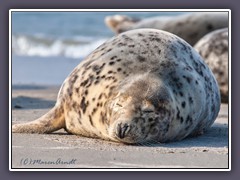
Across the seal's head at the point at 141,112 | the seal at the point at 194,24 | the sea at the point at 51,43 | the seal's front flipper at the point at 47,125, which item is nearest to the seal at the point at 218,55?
the sea at the point at 51,43

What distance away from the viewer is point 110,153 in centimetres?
523

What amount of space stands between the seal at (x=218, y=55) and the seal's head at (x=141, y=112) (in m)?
3.77

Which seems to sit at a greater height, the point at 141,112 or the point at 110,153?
the point at 141,112

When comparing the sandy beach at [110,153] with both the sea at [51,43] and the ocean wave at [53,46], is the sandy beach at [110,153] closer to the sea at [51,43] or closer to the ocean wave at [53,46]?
the sea at [51,43]

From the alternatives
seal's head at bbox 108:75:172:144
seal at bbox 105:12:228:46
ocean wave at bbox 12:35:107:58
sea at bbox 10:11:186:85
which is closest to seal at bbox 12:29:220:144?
seal's head at bbox 108:75:172:144

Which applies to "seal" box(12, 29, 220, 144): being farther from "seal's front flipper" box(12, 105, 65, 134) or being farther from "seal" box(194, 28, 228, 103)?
"seal" box(194, 28, 228, 103)

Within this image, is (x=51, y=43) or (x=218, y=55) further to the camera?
(x=51, y=43)

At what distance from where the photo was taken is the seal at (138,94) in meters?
5.41

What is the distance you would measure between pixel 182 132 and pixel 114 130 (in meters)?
0.77

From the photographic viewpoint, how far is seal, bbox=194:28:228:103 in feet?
30.3

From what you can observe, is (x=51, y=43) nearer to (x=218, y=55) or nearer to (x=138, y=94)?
(x=218, y=55)

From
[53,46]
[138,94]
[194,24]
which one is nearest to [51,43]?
[53,46]

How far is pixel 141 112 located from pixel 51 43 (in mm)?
13641
